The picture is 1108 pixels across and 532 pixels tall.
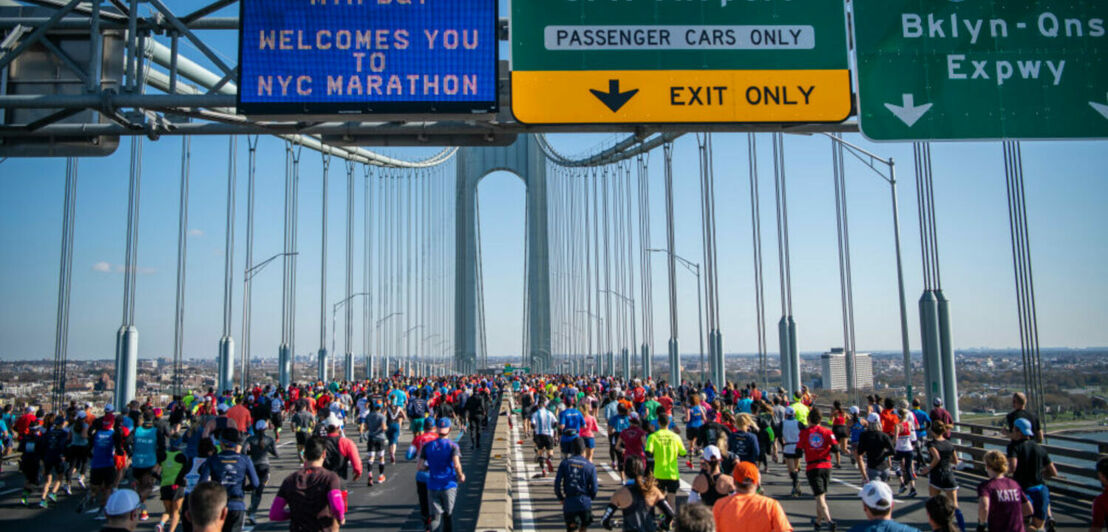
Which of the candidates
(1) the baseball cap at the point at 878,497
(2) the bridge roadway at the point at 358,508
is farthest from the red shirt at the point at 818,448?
(1) the baseball cap at the point at 878,497

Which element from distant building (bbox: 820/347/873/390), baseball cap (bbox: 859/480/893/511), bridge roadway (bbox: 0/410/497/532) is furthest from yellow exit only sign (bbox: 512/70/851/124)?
distant building (bbox: 820/347/873/390)

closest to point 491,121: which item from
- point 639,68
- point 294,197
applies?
point 639,68

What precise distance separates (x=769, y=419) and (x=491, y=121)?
33.0 ft

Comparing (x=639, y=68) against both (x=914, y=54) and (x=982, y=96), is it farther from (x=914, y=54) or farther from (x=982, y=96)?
(x=982, y=96)

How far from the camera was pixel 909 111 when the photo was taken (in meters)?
9.44

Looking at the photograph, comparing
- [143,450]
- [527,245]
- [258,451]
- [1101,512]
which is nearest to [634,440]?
[258,451]

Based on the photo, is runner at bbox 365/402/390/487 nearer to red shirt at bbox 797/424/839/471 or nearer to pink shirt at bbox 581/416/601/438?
pink shirt at bbox 581/416/601/438

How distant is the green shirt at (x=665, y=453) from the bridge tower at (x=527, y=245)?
307 feet

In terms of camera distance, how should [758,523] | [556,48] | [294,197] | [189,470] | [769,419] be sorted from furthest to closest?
[294,197]
[769,419]
[189,470]
[556,48]
[758,523]

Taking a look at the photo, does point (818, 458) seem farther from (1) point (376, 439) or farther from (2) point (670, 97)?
(1) point (376, 439)

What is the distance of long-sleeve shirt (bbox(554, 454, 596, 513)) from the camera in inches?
331

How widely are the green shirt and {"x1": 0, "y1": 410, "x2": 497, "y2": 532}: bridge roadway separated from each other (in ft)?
9.07

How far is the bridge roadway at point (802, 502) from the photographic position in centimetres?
1112

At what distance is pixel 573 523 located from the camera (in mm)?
8523
